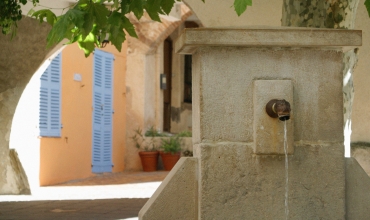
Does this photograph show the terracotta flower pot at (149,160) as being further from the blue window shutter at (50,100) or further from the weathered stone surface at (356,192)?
the weathered stone surface at (356,192)

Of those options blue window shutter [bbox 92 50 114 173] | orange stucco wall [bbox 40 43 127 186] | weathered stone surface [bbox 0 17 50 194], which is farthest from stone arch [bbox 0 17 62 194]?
blue window shutter [bbox 92 50 114 173]

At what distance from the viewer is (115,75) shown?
59.4 ft

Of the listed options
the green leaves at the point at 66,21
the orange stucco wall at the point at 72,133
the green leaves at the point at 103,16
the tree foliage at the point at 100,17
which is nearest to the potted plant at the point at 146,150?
the orange stucco wall at the point at 72,133

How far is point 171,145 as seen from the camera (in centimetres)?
1816

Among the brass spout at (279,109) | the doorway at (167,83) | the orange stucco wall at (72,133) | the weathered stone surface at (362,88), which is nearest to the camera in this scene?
the brass spout at (279,109)

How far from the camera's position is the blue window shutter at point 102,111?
1680 centimetres

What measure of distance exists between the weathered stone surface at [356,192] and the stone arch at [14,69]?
25.2 ft

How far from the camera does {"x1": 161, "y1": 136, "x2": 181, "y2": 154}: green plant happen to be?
18094mm

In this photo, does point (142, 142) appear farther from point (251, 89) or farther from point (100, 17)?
point (251, 89)

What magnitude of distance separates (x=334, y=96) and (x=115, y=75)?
1412cm

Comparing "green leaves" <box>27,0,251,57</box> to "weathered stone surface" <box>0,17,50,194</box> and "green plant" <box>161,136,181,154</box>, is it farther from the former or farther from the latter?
"green plant" <box>161,136,181,154</box>

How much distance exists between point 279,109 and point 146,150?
14.6 meters

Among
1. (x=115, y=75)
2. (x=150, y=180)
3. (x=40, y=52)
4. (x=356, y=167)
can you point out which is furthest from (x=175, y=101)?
(x=356, y=167)

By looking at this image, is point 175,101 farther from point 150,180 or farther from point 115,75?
point 150,180
